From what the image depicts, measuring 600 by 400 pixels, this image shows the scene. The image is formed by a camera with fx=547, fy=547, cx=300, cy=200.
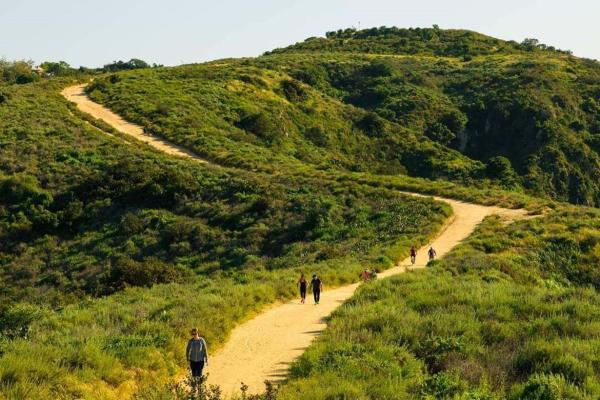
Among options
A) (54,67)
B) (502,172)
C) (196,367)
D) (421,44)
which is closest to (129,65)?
(54,67)

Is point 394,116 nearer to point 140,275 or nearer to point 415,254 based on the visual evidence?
point 415,254

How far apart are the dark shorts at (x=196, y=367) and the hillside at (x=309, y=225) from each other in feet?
1.68

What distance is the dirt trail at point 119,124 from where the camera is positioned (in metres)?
47.5

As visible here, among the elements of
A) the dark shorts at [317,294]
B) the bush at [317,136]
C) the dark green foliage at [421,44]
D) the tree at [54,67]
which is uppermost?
Answer: the dark green foliage at [421,44]

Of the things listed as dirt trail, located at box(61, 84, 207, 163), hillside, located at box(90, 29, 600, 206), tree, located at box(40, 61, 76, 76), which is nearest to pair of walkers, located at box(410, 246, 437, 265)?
hillside, located at box(90, 29, 600, 206)

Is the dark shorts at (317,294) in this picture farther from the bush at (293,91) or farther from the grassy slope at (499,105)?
the bush at (293,91)

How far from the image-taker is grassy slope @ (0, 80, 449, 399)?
1075 centimetres

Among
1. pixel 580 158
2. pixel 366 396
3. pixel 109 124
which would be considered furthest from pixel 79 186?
pixel 580 158

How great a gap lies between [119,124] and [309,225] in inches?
1188

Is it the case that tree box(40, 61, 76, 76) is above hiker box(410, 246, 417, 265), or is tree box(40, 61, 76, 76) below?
above

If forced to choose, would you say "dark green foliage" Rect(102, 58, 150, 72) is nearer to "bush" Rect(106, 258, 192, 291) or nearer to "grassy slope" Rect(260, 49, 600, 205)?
"grassy slope" Rect(260, 49, 600, 205)

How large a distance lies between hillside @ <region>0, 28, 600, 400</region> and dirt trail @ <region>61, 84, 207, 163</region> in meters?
1.22

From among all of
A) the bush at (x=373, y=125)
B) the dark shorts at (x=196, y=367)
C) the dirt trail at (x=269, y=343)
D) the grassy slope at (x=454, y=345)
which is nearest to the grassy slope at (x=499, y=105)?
the bush at (x=373, y=125)

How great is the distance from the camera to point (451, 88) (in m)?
85.8
